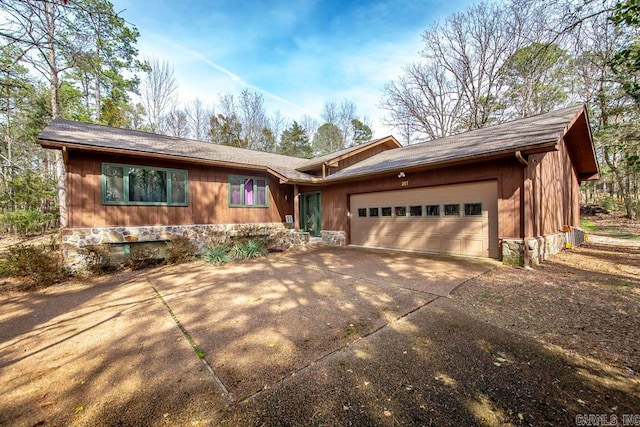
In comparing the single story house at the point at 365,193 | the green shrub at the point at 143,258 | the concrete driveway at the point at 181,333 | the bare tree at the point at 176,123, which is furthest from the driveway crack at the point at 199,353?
the bare tree at the point at 176,123

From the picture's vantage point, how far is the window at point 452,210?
7.38 meters

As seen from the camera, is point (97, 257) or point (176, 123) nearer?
point (97, 257)

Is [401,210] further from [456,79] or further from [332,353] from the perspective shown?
[456,79]

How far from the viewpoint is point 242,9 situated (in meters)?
9.12

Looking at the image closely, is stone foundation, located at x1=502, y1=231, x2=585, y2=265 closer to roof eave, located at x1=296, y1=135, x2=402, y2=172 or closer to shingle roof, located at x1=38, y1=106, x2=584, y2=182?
shingle roof, located at x1=38, y1=106, x2=584, y2=182

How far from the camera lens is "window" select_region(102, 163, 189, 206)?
7636mm

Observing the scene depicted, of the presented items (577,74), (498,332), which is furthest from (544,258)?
(577,74)

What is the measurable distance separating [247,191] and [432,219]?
6.76 m

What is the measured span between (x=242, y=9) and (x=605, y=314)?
12.1 meters

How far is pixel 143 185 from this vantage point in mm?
8148

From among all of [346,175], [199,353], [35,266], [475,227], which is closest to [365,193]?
[346,175]

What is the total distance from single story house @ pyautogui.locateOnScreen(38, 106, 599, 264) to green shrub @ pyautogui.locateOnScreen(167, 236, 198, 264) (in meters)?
0.66

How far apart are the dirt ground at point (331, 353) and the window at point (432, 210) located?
9.63 ft

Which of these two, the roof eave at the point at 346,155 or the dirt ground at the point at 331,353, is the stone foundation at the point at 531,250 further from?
the roof eave at the point at 346,155
